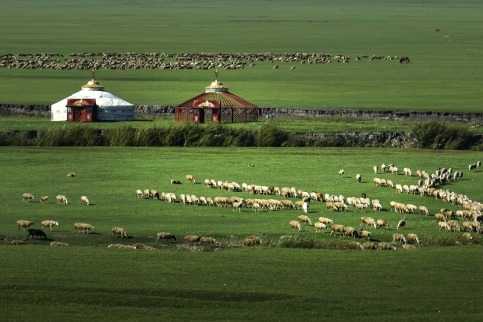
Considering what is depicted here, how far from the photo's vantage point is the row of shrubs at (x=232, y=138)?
64.1m

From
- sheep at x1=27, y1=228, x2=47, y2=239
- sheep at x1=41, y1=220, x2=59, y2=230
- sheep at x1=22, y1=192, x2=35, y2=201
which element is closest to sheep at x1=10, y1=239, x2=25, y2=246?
sheep at x1=27, y1=228, x2=47, y2=239

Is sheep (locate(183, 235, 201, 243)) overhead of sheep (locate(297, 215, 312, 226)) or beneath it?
beneath

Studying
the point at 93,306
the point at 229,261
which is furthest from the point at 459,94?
the point at 93,306

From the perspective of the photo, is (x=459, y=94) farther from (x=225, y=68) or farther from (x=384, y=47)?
(x=384, y=47)

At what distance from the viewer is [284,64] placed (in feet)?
399

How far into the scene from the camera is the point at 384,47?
14250cm

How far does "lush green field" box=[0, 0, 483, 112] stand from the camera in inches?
3489

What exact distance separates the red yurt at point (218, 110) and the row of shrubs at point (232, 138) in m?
7.71

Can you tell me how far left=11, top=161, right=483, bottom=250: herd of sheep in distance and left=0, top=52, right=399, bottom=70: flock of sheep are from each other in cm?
6515

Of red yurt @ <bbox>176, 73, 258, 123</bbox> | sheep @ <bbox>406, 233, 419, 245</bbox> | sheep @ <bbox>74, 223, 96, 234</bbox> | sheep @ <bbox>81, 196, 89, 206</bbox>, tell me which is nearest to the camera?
sheep @ <bbox>406, 233, 419, 245</bbox>

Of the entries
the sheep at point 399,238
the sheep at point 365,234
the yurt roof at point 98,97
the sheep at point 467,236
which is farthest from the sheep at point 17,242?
the yurt roof at point 98,97

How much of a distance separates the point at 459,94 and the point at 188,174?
4144 cm

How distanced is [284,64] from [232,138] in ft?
188

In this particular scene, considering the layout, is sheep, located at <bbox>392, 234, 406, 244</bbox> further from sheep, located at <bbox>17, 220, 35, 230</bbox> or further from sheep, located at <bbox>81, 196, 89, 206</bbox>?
sheep, located at <bbox>81, 196, 89, 206</bbox>
